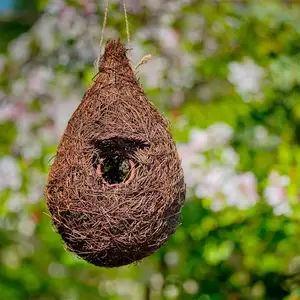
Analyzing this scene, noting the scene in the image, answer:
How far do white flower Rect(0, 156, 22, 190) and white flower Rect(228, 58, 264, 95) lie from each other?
933 mm

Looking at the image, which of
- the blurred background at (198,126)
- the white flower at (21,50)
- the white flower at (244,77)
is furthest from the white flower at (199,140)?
the white flower at (21,50)

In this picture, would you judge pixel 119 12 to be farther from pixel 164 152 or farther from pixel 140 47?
pixel 164 152

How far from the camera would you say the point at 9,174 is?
288cm

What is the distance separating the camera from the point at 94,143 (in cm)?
167

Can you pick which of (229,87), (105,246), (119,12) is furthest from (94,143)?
(229,87)

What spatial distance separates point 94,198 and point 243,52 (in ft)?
5.14

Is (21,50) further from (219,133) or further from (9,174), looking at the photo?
(219,133)

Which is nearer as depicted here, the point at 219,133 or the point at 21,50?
the point at 219,133

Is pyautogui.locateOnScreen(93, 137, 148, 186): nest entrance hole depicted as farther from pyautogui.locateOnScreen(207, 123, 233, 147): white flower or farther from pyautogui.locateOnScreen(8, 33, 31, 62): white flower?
pyautogui.locateOnScreen(8, 33, 31, 62): white flower

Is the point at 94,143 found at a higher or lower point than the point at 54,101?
lower

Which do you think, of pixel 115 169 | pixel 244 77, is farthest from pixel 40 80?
pixel 115 169

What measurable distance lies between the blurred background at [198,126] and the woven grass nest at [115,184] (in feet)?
3.42

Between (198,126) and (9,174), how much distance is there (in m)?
0.78

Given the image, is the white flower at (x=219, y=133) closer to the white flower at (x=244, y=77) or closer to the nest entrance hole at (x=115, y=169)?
the white flower at (x=244, y=77)
